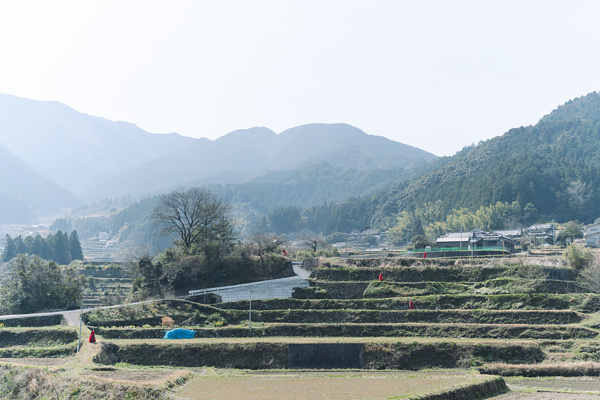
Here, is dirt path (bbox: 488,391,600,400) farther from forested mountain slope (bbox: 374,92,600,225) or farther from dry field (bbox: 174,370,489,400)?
forested mountain slope (bbox: 374,92,600,225)

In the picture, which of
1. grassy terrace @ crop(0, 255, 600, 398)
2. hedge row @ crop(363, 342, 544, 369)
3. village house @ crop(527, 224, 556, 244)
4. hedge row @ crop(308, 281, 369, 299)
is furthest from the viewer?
village house @ crop(527, 224, 556, 244)

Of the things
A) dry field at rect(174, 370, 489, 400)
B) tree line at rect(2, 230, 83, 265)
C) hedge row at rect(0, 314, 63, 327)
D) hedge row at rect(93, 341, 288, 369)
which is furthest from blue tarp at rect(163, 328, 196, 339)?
tree line at rect(2, 230, 83, 265)

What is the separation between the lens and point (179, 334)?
35.2m

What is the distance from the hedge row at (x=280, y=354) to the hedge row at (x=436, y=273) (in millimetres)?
13140

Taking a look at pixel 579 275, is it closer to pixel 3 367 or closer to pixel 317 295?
pixel 317 295

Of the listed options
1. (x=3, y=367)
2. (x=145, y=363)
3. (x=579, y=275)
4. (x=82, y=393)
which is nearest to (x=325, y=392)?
(x=82, y=393)

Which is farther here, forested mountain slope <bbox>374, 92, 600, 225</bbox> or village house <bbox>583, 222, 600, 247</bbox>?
forested mountain slope <bbox>374, 92, 600, 225</bbox>

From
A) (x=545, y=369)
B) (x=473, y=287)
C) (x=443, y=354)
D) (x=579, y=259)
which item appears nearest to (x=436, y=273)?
(x=473, y=287)

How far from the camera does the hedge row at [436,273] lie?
139 ft

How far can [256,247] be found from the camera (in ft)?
173

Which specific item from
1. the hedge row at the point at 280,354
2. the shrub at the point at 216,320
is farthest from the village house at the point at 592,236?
the shrub at the point at 216,320

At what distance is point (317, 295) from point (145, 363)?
49.4 ft

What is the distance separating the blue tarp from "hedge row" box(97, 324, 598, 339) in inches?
22.6

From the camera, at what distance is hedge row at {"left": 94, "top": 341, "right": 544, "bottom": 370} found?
99.2 ft
